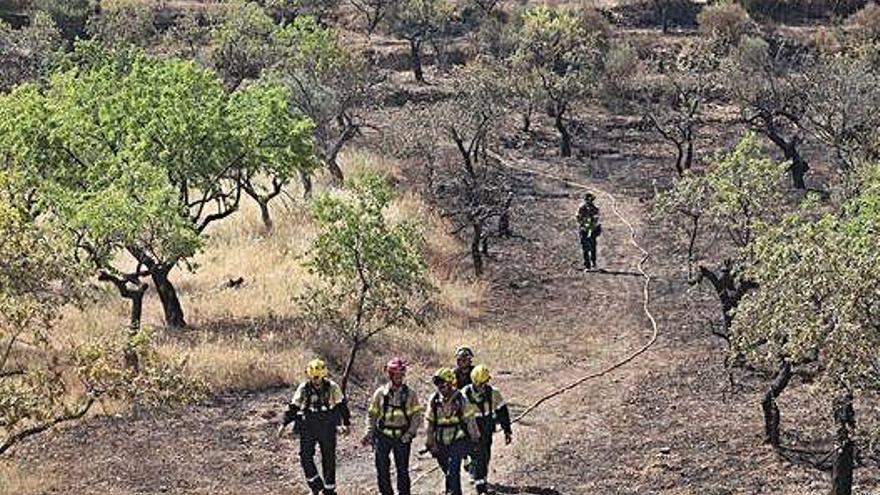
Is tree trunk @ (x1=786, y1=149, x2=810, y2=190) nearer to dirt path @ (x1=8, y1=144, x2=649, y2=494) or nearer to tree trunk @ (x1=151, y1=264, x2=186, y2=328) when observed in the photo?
dirt path @ (x1=8, y1=144, x2=649, y2=494)

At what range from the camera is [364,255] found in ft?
61.4

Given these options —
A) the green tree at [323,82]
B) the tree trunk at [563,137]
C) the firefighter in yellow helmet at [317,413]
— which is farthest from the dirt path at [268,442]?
the tree trunk at [563,137]

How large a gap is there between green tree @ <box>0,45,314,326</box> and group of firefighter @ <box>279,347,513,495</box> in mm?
7440

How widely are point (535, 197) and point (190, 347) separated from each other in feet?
69.6

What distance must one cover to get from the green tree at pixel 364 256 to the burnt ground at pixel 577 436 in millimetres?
2042

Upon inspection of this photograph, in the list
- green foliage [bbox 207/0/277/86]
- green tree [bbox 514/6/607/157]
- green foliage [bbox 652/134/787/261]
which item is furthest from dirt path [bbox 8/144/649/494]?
green foliage [bbox 207/0/277/86]

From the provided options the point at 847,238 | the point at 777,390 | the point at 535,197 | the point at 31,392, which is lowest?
the point at 535,197

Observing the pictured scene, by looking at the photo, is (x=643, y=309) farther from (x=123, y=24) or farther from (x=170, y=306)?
(x=123, y=24)

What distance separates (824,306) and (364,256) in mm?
8728

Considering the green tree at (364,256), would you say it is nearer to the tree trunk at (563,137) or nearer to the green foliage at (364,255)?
the green foliage at (364,255)

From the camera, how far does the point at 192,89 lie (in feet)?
79.6

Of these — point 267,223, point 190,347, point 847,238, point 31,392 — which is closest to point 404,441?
point 31,392

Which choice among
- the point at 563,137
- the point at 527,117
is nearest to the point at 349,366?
the point at 563,137

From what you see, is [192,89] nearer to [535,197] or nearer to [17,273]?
[17,273]
